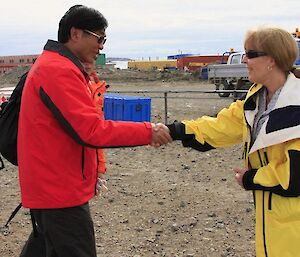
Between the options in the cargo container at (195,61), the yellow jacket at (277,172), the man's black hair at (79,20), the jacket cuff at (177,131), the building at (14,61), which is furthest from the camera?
the building at (14,61)

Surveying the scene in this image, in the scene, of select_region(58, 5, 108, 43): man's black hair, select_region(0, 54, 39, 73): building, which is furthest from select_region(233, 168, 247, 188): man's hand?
select_region(0, 54, 39, 73): building

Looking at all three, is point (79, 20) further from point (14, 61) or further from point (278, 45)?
point (14, 61)

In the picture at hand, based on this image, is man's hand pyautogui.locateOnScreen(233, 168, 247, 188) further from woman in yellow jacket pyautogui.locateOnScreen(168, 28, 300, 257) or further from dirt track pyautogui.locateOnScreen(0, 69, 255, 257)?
dirt track pyautogui.locateOnScreen(0, 69, 255, 257)

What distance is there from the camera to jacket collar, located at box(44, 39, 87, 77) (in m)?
2.67

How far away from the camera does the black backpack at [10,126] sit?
2797 millimetres

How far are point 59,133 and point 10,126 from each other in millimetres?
382

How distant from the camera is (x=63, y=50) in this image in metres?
2.69

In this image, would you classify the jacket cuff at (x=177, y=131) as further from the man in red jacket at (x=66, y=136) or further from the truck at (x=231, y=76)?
the truck at (x=231, y=76)

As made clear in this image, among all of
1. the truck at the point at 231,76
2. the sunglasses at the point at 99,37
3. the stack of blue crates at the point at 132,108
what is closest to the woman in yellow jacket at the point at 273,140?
the sunglasses at the point at 99,37

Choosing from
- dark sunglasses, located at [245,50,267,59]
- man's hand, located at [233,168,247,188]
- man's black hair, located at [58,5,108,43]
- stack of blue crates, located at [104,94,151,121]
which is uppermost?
man's black hair, located at [58,5,108,43]

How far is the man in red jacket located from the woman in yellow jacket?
599mm

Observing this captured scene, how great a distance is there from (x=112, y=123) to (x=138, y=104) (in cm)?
805

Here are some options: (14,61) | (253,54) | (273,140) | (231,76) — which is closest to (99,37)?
(253,54)

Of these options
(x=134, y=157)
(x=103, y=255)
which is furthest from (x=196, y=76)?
(x=103, y=255)
